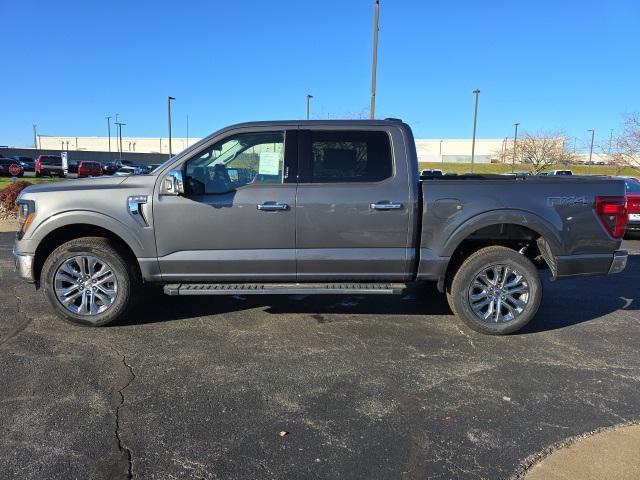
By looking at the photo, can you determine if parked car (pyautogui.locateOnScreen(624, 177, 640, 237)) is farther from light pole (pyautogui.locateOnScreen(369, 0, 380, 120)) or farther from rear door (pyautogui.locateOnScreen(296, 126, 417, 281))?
rear door (pyautogui.locateOnScreen(296, 126, 417, 281))

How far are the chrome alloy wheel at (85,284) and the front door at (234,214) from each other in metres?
0.59

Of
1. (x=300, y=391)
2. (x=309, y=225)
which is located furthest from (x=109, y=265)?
(x=300, y=391)

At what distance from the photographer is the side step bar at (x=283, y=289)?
4859 millimetres

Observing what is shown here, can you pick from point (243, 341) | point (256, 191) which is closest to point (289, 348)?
point (243, 341)

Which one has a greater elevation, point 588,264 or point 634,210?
point 634,210

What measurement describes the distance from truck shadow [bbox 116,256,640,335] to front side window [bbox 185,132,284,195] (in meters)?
1.53

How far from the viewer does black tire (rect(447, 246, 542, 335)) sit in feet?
16.3

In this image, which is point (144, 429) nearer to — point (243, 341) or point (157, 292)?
point (243, 341)

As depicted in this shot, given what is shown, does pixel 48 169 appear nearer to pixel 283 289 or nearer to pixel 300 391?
pixel 283 289

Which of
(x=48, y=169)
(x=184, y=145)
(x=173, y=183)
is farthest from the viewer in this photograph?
(x=184, y=145)

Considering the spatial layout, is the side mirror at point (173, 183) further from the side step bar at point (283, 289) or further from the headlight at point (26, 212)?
the headlight at point (26, 212)

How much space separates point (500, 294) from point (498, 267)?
27 centimetres

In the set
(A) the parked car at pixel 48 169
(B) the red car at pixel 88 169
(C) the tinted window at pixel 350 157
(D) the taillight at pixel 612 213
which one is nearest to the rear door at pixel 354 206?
(C) the tinted window at pixel 350 157

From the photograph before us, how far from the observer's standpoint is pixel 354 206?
15.9 feet
